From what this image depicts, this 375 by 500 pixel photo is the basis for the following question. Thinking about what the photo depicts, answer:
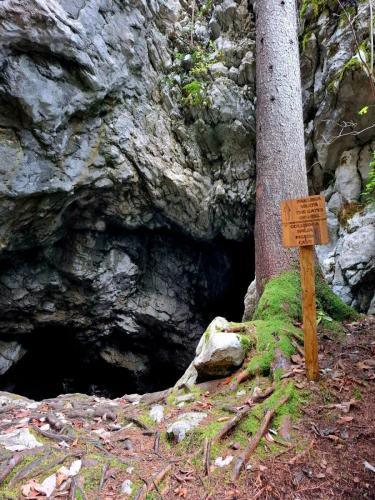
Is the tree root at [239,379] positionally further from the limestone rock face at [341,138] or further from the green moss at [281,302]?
the limestone rock face at [341,138]

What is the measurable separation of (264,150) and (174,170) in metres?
2.59

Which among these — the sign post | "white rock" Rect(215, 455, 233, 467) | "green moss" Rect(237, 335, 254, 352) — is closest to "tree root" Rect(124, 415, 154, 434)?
"white rock" Rect(215, 455, 233, 467)

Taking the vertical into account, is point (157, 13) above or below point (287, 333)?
above

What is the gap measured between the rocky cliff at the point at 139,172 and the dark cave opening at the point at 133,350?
46 millimetres

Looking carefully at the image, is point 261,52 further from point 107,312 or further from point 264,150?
point 107,312

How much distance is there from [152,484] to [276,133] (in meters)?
4.90

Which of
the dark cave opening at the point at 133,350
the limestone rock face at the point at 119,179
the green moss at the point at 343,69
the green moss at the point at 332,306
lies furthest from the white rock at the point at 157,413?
the green moss at the point at 343,69

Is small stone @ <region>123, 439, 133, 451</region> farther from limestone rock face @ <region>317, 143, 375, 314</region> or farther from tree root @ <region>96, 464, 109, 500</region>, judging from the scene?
limestone rock face @ <region>317, 143, 375, 314</region>

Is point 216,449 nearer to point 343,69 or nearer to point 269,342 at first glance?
point 269,342

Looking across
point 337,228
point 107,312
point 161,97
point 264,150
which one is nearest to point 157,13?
point 161,97

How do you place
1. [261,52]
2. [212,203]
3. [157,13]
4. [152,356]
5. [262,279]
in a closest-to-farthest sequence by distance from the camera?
1. [262,279]
2. [261,52]
3. [157,13]
4. [212,203]
5. [152,356]

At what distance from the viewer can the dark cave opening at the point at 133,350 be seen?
359 inches

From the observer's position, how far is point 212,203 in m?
8.12

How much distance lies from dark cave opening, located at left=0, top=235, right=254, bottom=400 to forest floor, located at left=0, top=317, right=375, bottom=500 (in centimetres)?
550
